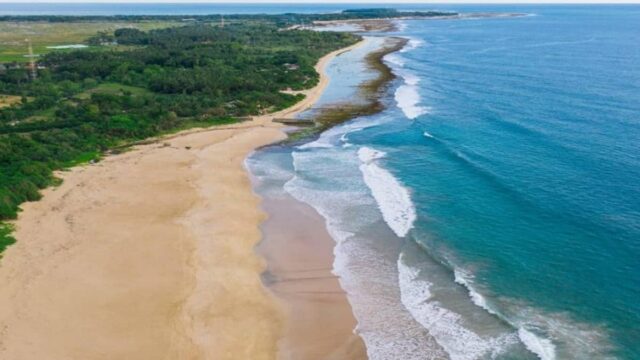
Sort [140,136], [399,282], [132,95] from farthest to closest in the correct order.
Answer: [132,95] < [140,136] < [399,282]

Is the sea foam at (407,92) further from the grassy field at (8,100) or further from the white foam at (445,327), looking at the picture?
the grassy field at (8,100)

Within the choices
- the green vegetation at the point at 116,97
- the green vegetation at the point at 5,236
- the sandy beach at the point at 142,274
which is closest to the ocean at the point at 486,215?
the sandy beach at the point at 142,274

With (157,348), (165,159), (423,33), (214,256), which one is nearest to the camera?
(157,348)

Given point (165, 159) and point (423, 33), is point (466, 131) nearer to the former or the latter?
point (165, 159)

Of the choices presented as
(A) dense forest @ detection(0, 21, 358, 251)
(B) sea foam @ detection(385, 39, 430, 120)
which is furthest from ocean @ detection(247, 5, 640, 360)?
(A) dense forest @ detection(0, 21, 358, 251)

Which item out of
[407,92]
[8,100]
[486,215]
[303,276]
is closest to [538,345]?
[303,276]

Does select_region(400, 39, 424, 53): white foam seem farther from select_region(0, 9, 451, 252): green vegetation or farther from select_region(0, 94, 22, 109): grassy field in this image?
select_region(0, 94, 22, 109): grassy field

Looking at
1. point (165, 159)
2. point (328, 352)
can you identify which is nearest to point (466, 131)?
point (165, 159)
